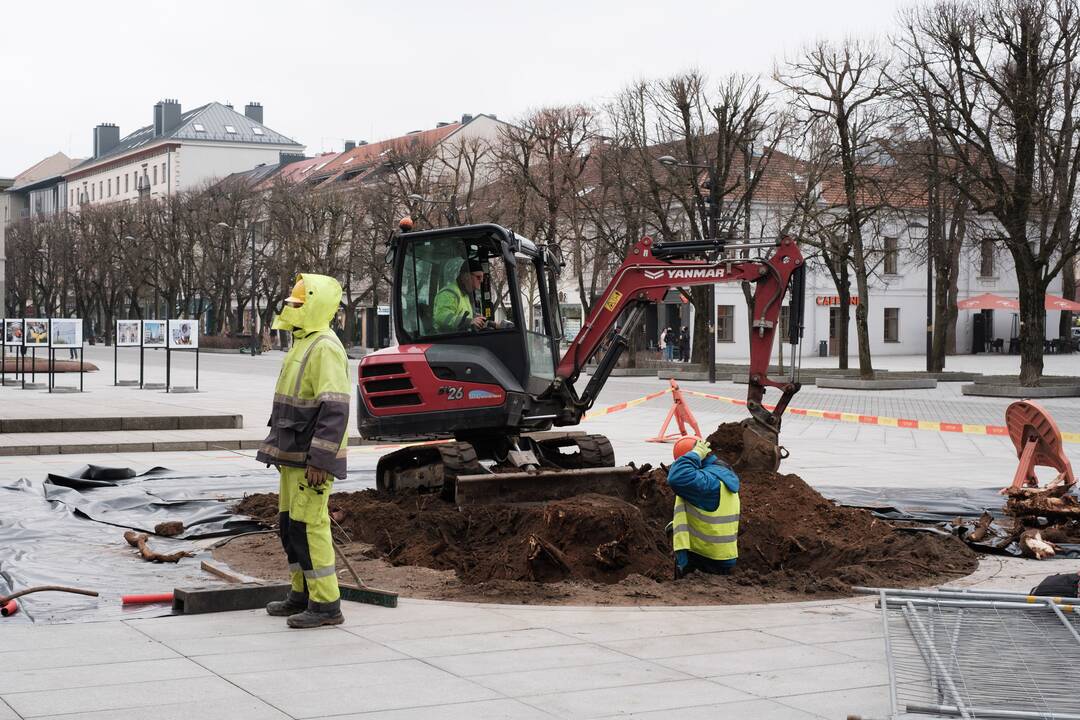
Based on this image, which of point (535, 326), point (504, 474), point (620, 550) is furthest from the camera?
point (535, 326)

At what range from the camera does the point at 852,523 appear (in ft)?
35.2

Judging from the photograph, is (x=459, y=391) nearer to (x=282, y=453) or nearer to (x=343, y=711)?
(x=282, y=453)

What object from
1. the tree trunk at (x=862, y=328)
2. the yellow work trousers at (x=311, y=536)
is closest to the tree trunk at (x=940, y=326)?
the tree trunk at (x=862, y=328)

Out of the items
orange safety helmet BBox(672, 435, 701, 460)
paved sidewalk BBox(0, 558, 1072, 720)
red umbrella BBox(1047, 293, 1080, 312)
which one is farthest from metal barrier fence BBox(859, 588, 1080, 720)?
red umbrella BBox(1047, 293, 1080, 312)

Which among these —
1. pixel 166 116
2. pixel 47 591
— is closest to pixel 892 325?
pixel 47 591

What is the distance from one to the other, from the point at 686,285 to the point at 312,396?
595 centimetres

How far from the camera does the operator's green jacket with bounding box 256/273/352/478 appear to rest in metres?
7.29

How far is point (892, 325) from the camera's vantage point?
233ft

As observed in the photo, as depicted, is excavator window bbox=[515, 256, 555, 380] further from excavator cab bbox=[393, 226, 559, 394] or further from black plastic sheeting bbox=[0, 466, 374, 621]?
black plastic sheeting bbox=[0, 466, 374, 621]

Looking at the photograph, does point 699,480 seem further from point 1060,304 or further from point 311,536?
point 1060,304

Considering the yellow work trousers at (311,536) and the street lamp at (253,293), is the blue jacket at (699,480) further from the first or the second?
the street lamp at (253,293)

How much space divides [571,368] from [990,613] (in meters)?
6.30

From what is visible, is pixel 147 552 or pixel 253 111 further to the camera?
pixel 253 111

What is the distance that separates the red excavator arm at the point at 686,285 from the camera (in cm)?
1250
